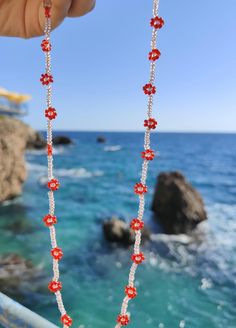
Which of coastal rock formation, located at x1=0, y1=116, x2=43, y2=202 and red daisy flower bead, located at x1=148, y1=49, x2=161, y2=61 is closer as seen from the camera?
red daisy flower bead, located at x1=148, y1=49, x2=161, y2=61

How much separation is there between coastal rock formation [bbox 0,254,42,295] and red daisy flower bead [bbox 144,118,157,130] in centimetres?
647

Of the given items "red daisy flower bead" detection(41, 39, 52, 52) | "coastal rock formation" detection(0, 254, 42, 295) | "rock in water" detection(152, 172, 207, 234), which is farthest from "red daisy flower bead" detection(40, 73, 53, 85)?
"rock in water" detection(152, 172, 207, 234)

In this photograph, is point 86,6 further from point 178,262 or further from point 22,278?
point 178,262

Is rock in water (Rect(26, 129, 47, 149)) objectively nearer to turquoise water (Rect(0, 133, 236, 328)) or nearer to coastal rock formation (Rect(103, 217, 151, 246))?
turquoise water (Rect(0, 133, 236, 328))

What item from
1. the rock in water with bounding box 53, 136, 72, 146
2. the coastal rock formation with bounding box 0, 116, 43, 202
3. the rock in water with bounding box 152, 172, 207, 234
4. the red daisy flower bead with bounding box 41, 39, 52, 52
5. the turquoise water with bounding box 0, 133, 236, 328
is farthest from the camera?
the rock in water with bounding box 53, 136, 72, 146

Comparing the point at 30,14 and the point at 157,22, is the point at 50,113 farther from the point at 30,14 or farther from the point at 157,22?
the point at 157,22

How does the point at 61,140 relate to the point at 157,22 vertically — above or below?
below

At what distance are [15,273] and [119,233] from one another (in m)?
3.01

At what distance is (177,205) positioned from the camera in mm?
10688

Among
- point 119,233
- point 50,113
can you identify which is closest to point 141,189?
point 50,113

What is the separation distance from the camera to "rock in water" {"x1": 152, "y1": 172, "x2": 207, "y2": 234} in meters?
10.6

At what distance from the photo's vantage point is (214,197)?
60.1 feet

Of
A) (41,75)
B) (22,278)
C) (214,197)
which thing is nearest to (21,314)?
(41,75)

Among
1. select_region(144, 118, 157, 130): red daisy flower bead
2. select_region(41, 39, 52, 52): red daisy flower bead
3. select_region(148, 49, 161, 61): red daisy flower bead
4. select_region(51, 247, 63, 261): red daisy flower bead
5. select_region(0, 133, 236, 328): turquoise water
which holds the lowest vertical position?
select_region(0, 133, 236, 328): turquoise water
